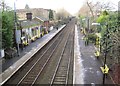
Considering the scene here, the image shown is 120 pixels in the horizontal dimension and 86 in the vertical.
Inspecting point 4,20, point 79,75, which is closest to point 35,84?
point 79,75

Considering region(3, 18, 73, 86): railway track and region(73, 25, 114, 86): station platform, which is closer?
region(73, 25, 114, 86): station platform

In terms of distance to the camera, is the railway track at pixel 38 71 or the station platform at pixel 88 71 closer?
the station platform at pixel 88 71

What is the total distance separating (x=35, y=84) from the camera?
1498 cm

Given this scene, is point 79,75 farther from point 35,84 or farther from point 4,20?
point 4,20

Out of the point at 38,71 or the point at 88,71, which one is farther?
the point at 38,71

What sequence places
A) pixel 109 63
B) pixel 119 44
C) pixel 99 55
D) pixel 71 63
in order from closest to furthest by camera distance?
pixel 119 44, pixel 109 63, pixel 71 63, pixel 99 55

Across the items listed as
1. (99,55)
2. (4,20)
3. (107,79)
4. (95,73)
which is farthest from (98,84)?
(4,20)

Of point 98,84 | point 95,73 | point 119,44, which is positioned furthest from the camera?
point 95,73

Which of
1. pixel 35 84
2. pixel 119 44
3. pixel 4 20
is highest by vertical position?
pixel 4 20

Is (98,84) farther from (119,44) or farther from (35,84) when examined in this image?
(35,84)

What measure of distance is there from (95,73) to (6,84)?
22.8ft

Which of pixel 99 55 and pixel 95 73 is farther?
pixel 99 55

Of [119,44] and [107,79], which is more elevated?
[119,44]

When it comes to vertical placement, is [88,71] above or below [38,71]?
above
